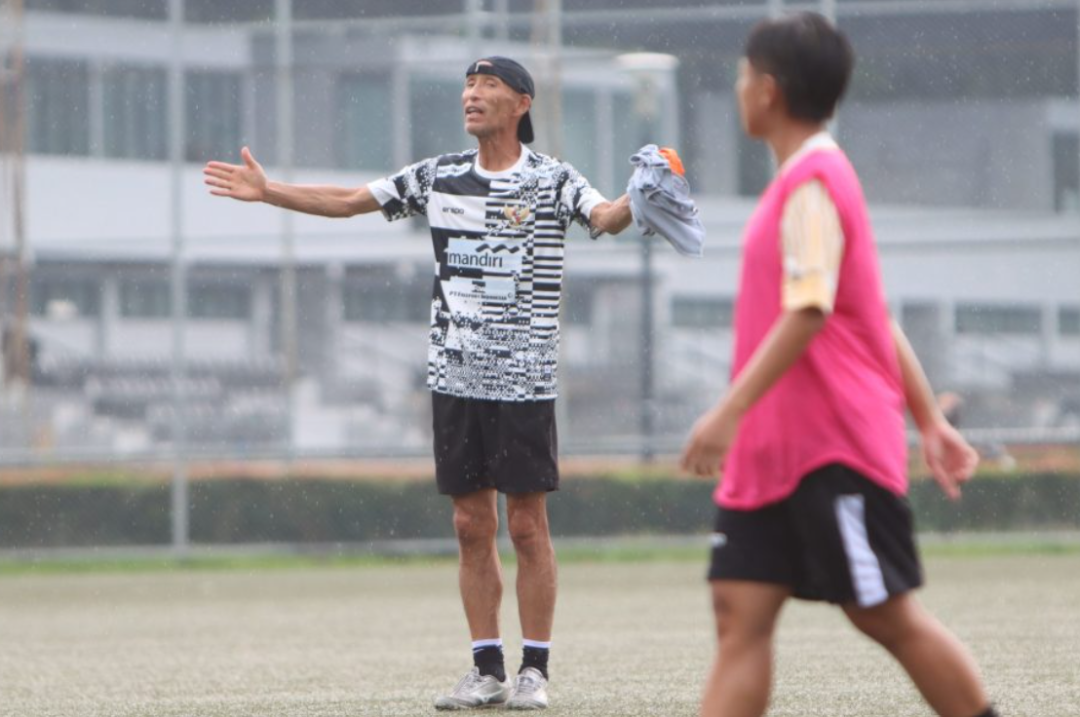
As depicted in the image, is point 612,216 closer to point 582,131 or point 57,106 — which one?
point 582,131

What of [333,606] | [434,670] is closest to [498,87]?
[434,670]

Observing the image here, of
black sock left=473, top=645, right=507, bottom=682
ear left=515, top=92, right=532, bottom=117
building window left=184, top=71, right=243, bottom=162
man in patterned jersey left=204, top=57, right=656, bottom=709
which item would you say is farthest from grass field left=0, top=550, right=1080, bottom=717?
building window left=184, top=71, right=243, bottom=162

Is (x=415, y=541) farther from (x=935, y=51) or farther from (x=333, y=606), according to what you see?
(x=935, y=51)

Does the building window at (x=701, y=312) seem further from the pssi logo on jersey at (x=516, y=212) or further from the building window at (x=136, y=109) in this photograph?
the pssi logo on jersey at (x=516, y=212)

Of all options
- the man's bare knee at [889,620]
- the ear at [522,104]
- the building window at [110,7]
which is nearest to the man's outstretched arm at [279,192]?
the ear at [522,104]

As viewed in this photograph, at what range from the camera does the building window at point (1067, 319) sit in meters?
15.1

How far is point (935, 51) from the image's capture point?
15344 millimetres

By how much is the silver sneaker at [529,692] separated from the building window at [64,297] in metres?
10.2

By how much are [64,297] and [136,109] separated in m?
1.58

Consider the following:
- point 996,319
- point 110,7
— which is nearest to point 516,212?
point 996,319

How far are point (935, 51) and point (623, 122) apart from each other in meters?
2.39

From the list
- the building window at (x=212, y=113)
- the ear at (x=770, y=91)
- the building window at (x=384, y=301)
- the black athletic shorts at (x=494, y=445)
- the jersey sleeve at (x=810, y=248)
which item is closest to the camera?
the jersey sleeve at (x=810, y=248)

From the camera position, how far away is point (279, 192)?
21.2 feet

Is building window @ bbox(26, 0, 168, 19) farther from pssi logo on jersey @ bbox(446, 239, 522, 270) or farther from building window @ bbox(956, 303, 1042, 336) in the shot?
pssi logo on jersey @ bbox(446, 239, 522, 270)
